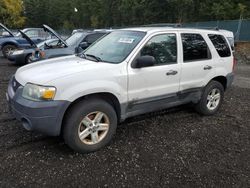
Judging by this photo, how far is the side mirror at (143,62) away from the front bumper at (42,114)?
1226mm

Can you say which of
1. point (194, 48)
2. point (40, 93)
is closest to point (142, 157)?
point (40, 93)

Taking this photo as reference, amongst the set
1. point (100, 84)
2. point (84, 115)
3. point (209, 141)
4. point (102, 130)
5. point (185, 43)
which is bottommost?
point (209, 141)

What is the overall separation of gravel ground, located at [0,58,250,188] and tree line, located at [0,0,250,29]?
30.1 metres

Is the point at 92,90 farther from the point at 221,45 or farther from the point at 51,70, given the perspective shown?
the point at 221,45

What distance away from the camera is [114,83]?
386 cm

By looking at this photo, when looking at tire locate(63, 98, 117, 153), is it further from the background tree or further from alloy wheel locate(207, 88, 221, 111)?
the background tree

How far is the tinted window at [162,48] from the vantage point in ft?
14.2

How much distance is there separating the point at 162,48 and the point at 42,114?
7.49ft

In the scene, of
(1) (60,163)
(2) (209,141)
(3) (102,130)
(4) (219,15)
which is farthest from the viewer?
(4) (219,15)

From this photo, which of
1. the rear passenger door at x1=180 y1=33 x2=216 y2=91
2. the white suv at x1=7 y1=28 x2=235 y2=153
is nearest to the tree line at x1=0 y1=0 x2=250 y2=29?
the rear passenger door at x1=180 y1=33 x2=216 y2=91

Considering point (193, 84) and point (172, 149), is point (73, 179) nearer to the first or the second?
point (172, 149)

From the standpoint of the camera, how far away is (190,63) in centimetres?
484

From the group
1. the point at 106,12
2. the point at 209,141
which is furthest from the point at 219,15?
the point at 209,141

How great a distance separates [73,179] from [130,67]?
1.79m
